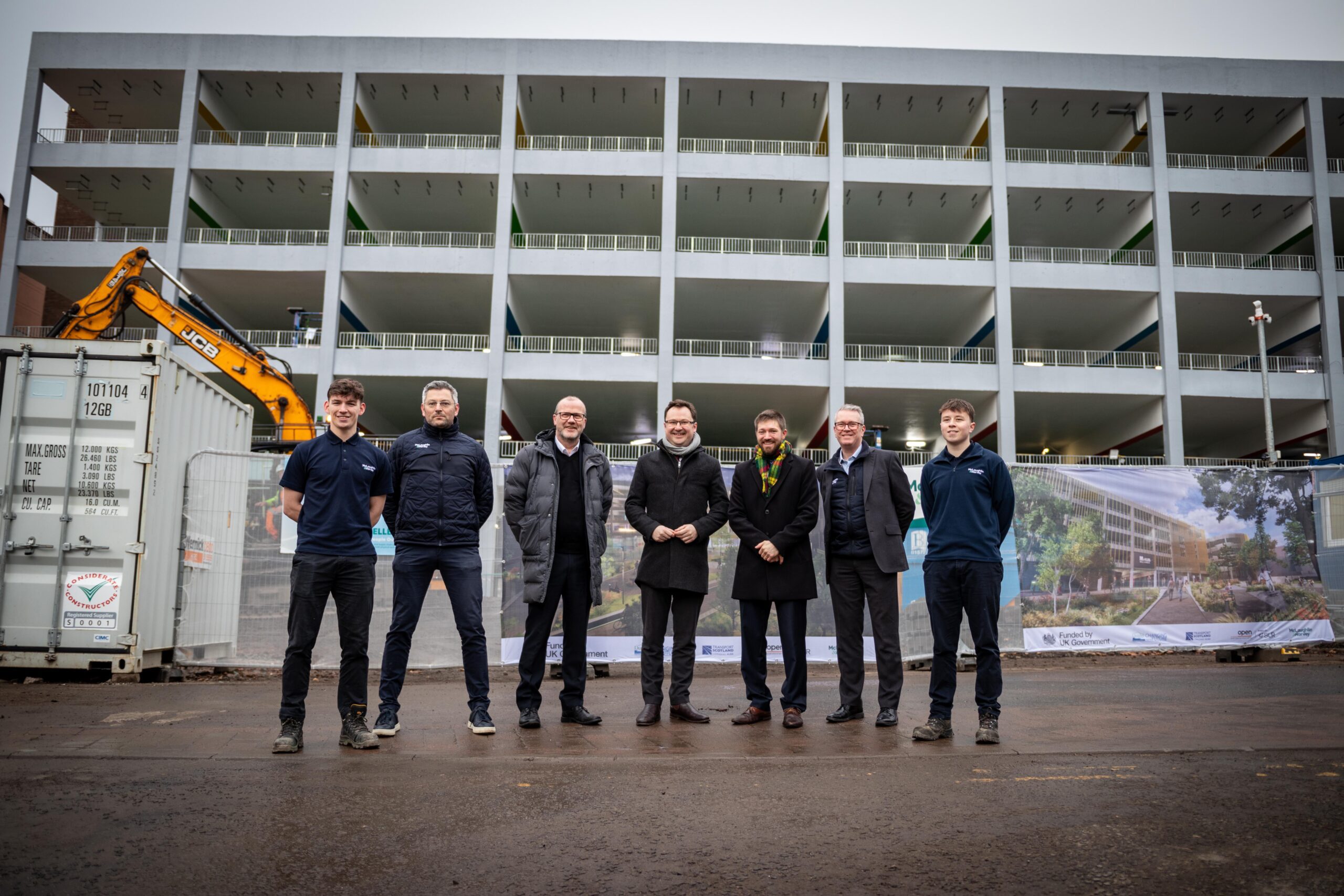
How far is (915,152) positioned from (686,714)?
28.8 metres

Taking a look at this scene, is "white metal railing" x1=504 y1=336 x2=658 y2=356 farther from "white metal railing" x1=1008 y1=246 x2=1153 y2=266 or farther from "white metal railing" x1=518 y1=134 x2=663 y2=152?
"white metal railing" x1=1008 y1=246 x2=1153 y2=266

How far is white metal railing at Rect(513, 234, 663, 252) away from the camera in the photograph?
2962 cm

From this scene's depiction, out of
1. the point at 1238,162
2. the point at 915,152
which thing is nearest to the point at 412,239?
the point at 915,152

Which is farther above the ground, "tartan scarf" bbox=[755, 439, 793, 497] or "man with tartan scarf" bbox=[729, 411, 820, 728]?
"tartan scarf" bbox=[755, 439, 793, 497]

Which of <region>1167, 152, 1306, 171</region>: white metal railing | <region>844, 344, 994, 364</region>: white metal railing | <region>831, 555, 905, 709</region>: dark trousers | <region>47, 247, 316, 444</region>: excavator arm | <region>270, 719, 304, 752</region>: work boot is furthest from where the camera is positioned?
<region>1167, 152, 1306, 171</region>: white metal railing

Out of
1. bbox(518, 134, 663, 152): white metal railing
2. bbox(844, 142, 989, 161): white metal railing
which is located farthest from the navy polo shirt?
bbox(844, 142, 989, 161): white metal railing

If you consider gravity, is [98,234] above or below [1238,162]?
below

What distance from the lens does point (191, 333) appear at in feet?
53.9

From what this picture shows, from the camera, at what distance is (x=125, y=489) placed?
8.52m

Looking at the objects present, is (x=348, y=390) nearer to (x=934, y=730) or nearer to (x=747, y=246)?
(x=934, y=730)

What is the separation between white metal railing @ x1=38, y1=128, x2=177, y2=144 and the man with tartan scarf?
31546 millimetres

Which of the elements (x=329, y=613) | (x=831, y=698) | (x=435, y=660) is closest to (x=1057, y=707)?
(x=831, y=698)

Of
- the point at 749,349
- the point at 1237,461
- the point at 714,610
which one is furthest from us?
the point at 1237,461

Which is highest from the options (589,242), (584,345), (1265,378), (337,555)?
(589,242)
